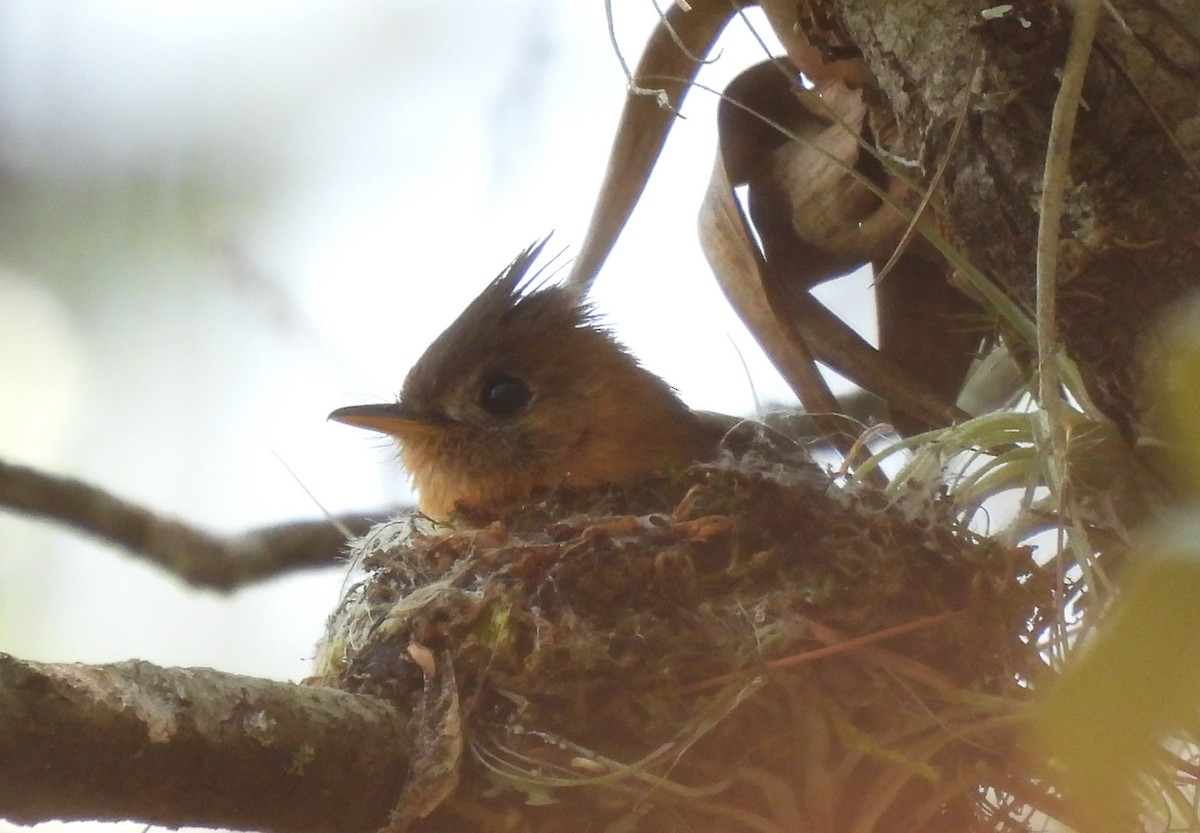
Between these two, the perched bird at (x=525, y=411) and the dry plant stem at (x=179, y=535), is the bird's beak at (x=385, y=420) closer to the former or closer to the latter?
the perched bird at (x=525, y=411)

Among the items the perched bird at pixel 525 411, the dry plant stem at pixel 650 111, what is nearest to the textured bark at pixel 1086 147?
the dry plant stem at pixel 650 111

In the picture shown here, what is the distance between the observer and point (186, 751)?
1.18m

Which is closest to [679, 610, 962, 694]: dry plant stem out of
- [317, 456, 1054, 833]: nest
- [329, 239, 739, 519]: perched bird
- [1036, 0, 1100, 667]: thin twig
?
[317, 456, 1054, 833]: nest

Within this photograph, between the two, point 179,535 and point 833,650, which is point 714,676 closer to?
point 833,650

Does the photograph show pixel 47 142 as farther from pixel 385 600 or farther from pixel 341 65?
pixel 385 600

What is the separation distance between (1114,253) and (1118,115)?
7.1 inches

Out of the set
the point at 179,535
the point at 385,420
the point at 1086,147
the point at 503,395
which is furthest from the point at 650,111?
the point at 179,535

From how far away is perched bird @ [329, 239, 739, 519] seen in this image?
2432 mm

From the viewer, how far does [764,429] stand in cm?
257

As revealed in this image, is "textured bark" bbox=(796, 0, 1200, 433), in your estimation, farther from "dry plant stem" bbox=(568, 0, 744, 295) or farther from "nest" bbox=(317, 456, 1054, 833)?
"dry plant stem" bbox=(568, 0, 744, 295)

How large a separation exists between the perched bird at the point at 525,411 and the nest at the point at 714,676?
533mm

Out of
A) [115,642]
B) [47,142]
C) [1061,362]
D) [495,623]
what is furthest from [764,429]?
[47,142]

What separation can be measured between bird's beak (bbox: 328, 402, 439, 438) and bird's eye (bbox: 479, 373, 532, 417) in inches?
4.9

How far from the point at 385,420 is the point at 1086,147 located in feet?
4.86
